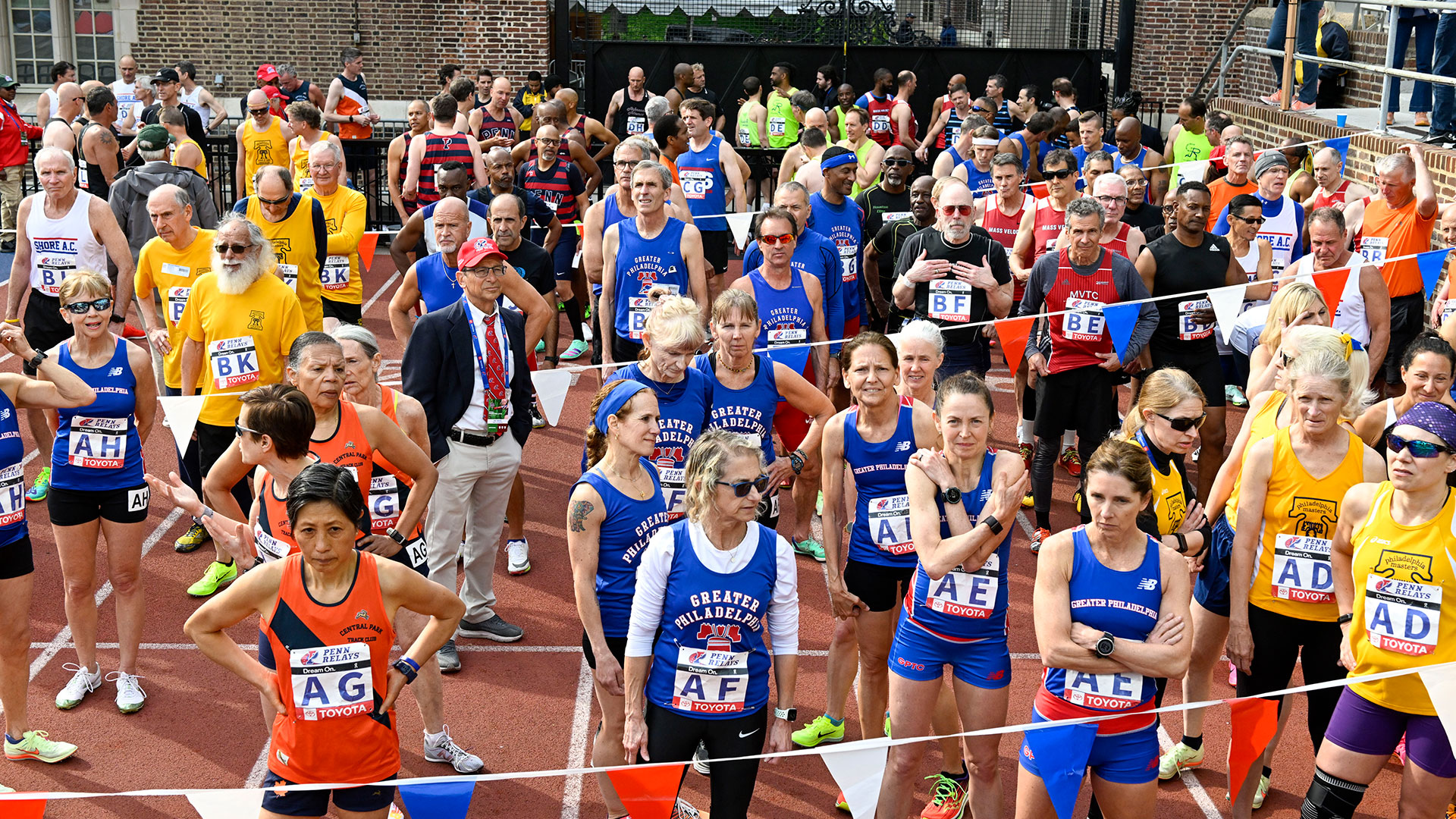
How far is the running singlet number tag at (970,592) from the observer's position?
4.52m

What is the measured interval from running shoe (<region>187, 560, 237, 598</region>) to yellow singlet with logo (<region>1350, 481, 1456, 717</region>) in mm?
5650

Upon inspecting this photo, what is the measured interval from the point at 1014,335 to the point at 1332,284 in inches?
73.1

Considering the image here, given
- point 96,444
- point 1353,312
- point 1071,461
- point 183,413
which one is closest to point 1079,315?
point 1353,312

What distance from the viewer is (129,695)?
19.8 ft

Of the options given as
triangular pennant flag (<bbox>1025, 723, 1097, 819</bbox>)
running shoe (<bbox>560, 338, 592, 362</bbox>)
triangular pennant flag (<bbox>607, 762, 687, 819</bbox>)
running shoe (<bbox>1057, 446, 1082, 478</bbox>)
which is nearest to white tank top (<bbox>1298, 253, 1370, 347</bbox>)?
running shoe (<bbox>1057, 446, 1082, 478</bbox>)

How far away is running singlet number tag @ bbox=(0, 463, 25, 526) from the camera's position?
516 cm

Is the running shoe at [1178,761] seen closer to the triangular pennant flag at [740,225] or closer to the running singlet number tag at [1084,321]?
the running singlet number tag at [1084,321]

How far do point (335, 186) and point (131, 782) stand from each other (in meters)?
4.84

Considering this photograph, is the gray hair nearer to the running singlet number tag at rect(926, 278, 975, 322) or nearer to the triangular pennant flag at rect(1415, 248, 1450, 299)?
the running singlet number tag at rect(926, 278, 975, 322)

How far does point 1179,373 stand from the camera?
520 cm

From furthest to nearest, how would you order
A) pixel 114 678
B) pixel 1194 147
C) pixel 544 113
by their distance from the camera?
pixel 1194 147
pixel 544 113
pixel 114 678

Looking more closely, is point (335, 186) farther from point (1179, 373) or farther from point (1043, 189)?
point (1179, 373)

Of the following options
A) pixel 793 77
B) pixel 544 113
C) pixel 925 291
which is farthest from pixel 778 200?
pixel 793 77

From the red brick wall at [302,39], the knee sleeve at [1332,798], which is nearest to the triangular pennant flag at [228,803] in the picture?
the knee sleeve at [1332,798]
